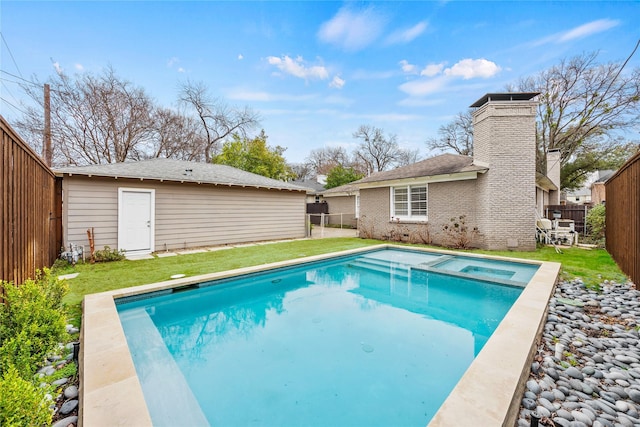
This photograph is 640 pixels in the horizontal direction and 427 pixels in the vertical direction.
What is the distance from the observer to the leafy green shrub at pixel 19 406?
4.48 feet

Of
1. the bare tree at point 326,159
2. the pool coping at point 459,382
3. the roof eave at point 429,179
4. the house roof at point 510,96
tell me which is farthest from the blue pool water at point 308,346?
the bare tree at point 326,159

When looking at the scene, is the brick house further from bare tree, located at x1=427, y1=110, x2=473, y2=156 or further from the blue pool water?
bare tree, located at x1=427, y1=110, x2=473, y2=156

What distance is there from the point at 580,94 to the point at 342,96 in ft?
55.0

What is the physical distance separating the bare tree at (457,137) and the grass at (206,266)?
1939cm

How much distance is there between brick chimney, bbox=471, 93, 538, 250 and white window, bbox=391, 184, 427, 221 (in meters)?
2.31

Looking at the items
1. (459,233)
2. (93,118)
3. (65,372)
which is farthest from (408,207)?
(93,118)

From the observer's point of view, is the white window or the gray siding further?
the white window

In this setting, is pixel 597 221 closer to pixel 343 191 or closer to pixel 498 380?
pixel 498 380

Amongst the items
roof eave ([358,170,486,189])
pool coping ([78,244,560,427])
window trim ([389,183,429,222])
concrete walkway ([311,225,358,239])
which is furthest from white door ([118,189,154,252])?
window trim ([389,183,429,222])

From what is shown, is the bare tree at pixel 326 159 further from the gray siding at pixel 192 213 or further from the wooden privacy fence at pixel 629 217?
the wooden privacy fence at pixel 629 217

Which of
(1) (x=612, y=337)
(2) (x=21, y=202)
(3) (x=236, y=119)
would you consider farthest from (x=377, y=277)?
(3) (x=236, y=119)

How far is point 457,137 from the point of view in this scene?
2600cm

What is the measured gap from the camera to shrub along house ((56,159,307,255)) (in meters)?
7.58

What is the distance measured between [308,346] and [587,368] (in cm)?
285
